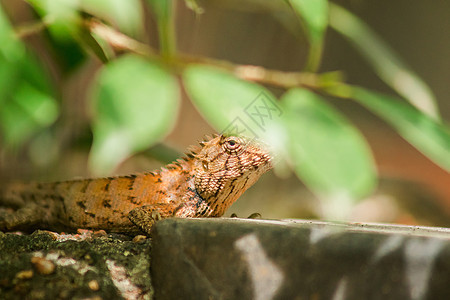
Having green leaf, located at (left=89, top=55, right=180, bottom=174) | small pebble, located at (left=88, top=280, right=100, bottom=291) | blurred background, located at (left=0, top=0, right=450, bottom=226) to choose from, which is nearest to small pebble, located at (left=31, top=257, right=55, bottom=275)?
small pebble, located at (left=88, top=280, right=100, bottom=291)

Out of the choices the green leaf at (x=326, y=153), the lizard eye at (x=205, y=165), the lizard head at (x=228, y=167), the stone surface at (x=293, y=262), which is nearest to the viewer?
the green leaf at (x=326, y=153)

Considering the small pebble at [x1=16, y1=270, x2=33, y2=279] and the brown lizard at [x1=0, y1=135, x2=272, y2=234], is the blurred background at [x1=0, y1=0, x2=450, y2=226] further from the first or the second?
the small pebble at [x1=16, y1=270, x2=33, y2=279]

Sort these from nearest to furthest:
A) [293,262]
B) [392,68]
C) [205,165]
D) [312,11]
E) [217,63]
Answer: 1. [312,11]
2. [293,262]
3. [392,68]
4. [217,63]
5. [205,165]

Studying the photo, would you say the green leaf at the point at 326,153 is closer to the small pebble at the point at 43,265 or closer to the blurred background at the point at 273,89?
the small pebble at the point at 43,265

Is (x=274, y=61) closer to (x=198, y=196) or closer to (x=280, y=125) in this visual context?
(x=198, y=196)

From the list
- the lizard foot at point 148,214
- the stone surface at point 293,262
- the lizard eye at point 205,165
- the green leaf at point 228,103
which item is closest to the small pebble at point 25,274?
the stone surface at point 293,262

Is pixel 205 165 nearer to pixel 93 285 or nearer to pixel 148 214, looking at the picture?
pixel 148 214

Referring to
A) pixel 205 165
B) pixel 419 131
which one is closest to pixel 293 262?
pixel 419 131
